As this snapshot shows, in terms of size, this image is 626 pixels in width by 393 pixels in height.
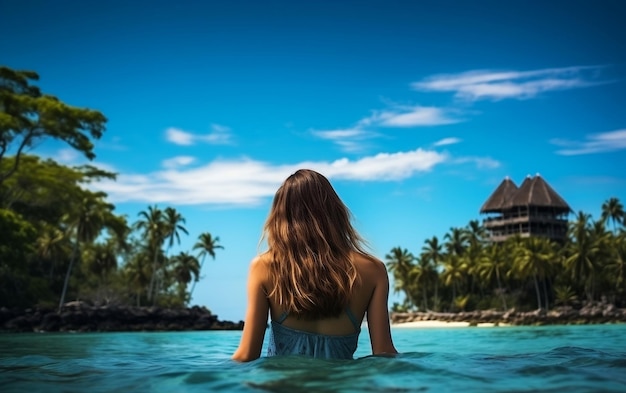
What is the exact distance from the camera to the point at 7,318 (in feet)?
109

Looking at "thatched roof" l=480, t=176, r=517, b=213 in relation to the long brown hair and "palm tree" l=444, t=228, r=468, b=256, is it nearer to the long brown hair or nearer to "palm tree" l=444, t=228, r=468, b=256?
"palm tree" l=444, t=228, r=468, b=256

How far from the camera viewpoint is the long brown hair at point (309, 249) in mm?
3336

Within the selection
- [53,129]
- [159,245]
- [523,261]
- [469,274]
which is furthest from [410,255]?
[53,129]

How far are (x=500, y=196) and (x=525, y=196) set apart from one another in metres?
4.28

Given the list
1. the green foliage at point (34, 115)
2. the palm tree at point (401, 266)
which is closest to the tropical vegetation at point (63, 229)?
the green foliage at point (34, 115)

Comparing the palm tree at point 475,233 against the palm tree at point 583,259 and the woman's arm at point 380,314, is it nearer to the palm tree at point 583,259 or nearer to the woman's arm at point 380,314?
the palm tree at point 583,259

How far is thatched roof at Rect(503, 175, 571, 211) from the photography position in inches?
2773

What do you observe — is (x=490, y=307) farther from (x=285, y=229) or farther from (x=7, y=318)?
(x=285, y=229)

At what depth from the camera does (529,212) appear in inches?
2768

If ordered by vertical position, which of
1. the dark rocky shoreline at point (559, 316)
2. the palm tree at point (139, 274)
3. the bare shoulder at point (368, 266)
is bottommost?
the bare shoulder at point (368, 266)

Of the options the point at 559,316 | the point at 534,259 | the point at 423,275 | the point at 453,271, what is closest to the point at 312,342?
the point at 559,316

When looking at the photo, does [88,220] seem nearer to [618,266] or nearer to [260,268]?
[260,268]

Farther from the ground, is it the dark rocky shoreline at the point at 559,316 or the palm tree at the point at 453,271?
the palm tree at the point at 453,271

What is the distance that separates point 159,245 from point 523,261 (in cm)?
3382
